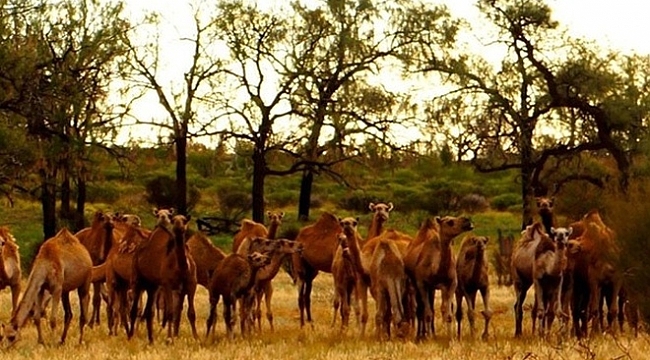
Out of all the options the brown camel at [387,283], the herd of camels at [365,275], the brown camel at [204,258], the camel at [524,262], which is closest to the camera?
the herd of camels at [365,275]

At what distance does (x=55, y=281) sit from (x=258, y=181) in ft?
70.5

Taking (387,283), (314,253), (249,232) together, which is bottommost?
(387,283)

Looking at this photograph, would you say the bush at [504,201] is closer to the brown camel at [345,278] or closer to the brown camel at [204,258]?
the brown camel at [345,278]

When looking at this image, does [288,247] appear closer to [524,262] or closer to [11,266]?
[524,262]

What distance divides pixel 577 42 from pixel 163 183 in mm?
17941

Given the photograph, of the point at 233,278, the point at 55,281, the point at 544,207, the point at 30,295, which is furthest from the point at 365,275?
the point at 30,295

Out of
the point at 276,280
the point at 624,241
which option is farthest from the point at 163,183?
the point at 624,241

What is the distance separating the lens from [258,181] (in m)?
37.3

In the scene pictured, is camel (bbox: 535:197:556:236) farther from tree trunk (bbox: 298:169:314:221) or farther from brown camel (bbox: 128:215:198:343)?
tree trunk (bbox: 298:169:314:221)

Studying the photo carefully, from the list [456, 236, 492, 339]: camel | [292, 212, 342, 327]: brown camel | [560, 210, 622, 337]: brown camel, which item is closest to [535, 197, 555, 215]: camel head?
[560, 210, 622, 337]: brown camel

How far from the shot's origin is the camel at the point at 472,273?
55.4ft

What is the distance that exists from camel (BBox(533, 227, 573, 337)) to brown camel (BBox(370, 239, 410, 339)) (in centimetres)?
189

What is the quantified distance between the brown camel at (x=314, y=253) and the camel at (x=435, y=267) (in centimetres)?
360

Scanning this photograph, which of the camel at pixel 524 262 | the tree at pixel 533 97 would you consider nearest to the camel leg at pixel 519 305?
the camel at pixel 524 262
